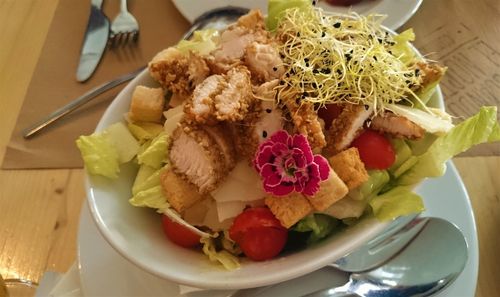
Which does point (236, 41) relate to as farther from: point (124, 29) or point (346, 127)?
point (124, 29)

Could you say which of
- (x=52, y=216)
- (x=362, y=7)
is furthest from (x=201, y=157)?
(x=362, y=7)

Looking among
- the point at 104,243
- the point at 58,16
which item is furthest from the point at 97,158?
the point at 58,16

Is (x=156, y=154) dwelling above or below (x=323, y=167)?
below

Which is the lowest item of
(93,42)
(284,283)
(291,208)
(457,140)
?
(284,283)

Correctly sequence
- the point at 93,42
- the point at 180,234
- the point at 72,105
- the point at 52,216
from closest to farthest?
the point at 180,234 → the point at 52,216 → the point at 72,105 → the point at 93,42

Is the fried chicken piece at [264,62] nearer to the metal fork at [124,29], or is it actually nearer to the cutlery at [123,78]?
the cutlery at [123,78]

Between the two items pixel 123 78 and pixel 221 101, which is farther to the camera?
pixel 123 78

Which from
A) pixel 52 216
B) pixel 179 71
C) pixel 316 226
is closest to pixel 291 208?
pixel 316 226

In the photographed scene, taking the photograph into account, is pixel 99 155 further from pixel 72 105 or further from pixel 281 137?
pixel 72 105

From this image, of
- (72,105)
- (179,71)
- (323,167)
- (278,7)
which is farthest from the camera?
(72,105)
